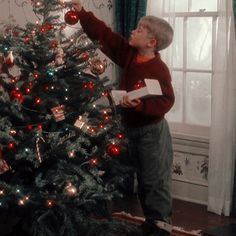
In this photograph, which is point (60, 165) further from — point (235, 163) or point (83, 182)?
point (235, 163)

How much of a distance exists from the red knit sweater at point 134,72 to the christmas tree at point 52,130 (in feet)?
1.42

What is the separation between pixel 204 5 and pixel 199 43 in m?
0.28

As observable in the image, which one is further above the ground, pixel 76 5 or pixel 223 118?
pixel 76 5

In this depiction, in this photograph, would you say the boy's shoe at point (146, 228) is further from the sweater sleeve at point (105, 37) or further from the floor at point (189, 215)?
the sweater sleeve at point (105, 37)

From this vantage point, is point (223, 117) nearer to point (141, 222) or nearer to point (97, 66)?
point (141, 222)

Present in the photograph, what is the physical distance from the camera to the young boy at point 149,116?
304cm

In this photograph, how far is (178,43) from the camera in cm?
407

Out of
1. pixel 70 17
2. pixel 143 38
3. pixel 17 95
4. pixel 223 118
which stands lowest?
pixel 223 118

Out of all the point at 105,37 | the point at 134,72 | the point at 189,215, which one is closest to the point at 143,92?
the point at 134,72

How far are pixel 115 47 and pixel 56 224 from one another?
3.95ft

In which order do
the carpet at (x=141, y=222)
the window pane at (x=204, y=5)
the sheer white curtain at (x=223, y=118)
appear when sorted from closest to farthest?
the carpet at (x=141, y=222), the sheer white curtain at (x=223, y=118), the window pane at (x=204, y=5)

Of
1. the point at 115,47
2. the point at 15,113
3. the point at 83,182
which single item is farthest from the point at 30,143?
the point at 115,47

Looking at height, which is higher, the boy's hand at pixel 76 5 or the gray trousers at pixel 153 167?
the boy's hand at pixel 76 5

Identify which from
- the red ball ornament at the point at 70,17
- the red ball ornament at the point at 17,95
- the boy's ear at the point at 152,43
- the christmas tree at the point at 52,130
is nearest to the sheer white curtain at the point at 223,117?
the boy's ear at the point at 152,43
